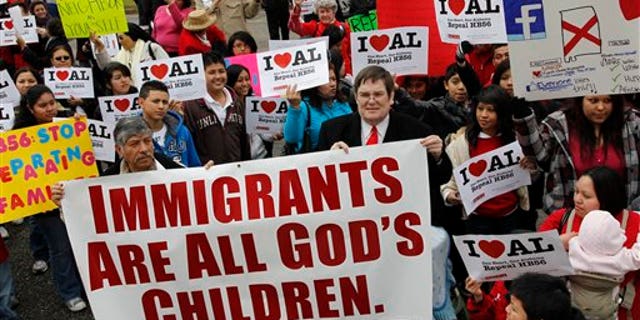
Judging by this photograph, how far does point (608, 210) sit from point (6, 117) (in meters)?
4.65

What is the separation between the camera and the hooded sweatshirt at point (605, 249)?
3572 millimetres

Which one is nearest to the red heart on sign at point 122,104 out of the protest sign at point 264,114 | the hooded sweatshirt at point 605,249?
the protest sign at point 264,114

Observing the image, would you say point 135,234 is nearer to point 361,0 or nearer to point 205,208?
point 205,208

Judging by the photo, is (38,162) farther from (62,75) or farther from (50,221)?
(62,75)

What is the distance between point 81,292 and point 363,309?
3.09 m

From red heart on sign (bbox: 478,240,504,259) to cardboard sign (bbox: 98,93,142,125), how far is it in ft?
11.9

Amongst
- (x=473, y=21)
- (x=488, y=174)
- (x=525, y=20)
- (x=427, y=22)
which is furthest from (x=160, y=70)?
(x=525, y=20)

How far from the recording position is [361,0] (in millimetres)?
9742

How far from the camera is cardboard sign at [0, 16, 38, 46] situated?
9148 millimetres

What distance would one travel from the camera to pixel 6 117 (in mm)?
6430

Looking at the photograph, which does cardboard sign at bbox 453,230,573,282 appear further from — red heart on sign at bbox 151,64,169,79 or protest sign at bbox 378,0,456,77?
red heart on sign at bbox 151,64,169,79

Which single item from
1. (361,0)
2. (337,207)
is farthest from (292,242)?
(361,0)

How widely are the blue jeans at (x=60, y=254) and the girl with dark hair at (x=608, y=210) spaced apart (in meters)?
3.58

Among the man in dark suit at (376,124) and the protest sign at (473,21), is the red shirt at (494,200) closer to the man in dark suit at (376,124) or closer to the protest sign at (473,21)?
the man in dark suit at (376,124)
